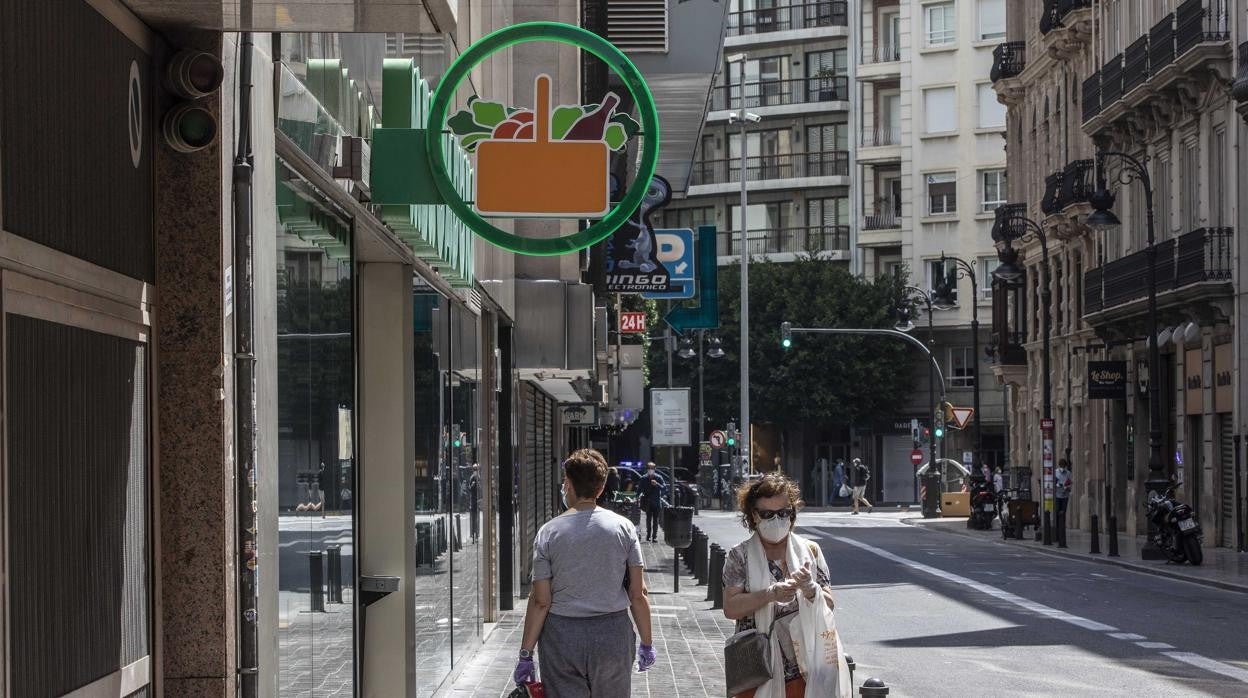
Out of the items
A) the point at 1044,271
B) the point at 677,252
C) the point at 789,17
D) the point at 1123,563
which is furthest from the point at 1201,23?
the point at 789,17

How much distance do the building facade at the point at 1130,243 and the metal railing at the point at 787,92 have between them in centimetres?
2335

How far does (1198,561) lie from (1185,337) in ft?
31.8

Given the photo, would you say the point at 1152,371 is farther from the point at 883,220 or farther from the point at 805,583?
the point at 883,220

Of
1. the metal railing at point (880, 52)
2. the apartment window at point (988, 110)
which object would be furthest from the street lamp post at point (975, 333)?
the metal railing at point (880, 52)

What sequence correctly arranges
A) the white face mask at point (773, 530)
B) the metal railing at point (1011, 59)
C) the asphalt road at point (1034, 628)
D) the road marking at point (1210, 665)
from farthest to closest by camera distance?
the metal railing at point (1011, 59)
the road marking at point (1210, 665)
the asphalt road at point (1034, 628)
the white face mask at point (773, 530)

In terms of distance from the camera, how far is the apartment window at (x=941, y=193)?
79312 millimetres

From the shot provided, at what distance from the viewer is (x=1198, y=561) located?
→ 1218 inches

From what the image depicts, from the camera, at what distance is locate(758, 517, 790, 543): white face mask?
7.91m

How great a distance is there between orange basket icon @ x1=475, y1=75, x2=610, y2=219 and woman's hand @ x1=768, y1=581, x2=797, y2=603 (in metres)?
1.69

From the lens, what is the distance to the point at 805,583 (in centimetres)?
772

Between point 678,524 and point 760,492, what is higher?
point 760,492

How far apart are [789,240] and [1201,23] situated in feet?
159

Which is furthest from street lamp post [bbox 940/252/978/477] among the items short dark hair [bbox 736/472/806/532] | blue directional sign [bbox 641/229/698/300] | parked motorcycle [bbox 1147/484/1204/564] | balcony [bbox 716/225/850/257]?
short dark hair [bbox 736/472/806/532]

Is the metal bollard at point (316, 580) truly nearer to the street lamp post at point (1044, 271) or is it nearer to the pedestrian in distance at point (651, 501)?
the street lamp post at point (1044, 271)
